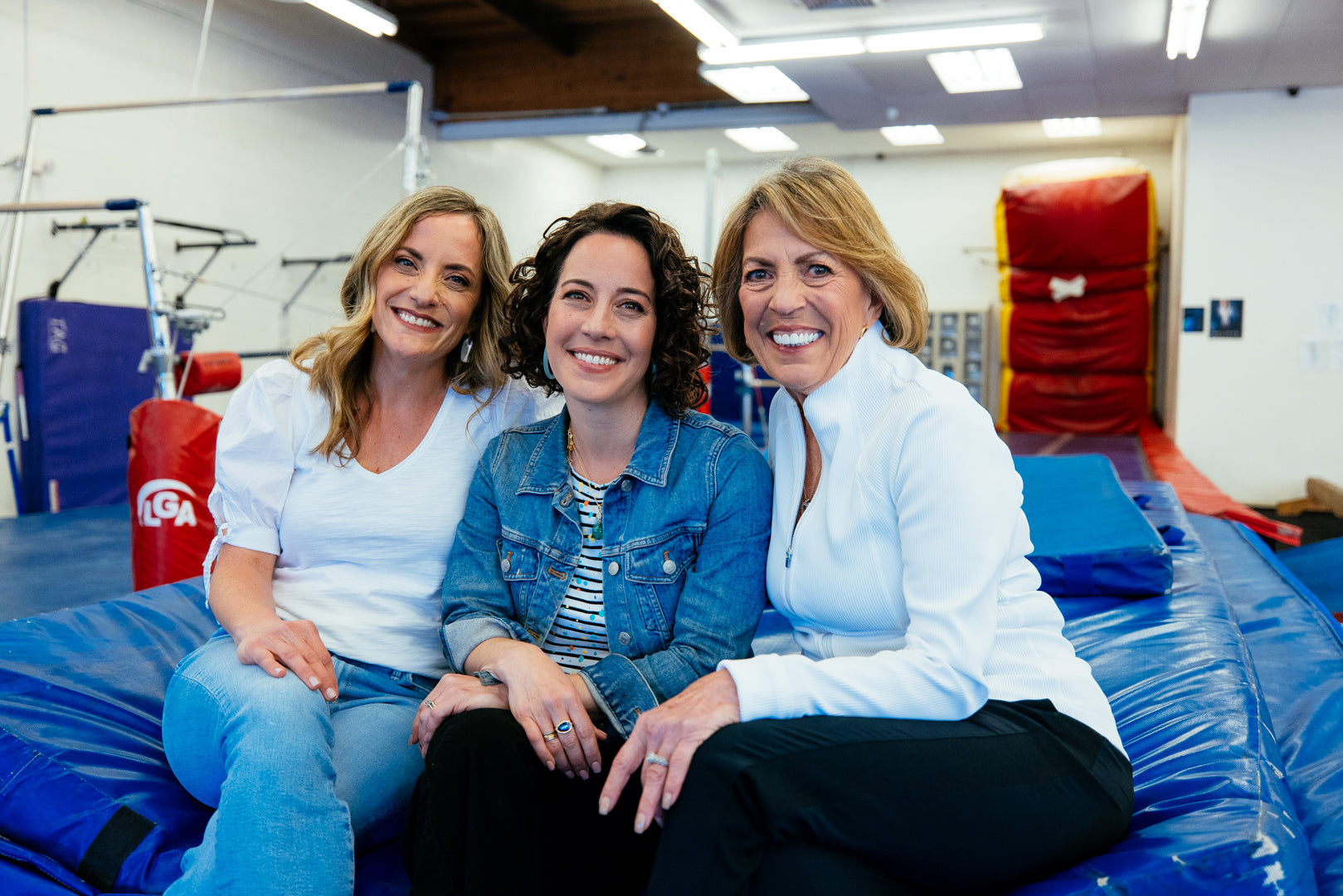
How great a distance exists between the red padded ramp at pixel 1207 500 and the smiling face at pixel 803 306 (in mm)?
2830

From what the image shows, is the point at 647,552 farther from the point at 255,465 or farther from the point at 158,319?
the point at 158,319

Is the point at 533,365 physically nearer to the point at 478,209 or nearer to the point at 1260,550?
the point at 478,209

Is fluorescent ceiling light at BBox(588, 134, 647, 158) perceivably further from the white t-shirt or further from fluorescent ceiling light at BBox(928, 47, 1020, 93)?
the white t-shirt

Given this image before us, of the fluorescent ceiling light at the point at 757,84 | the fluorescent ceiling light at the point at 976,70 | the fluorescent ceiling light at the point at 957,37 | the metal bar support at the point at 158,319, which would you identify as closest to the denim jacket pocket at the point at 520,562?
the metal bar support at the point at 158,319

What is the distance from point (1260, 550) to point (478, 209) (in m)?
2.58

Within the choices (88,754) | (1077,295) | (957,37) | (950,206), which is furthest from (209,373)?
(950,206)

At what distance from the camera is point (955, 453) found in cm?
116

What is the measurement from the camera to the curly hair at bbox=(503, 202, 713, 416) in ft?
4.92

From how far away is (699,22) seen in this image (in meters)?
5.88

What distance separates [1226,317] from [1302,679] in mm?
5856

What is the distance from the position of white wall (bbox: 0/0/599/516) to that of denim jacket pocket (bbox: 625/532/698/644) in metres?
5.07

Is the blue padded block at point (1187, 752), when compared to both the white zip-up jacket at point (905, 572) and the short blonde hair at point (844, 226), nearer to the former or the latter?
the white zip-up jacket at point (905, 572)

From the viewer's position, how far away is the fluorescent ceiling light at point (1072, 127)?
830cm

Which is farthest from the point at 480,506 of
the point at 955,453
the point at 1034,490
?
the point at 1034,490
